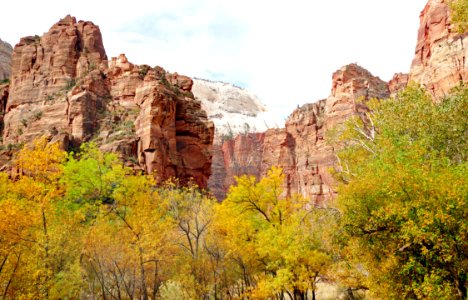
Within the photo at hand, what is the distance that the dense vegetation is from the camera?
486 inches

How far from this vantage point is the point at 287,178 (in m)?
118

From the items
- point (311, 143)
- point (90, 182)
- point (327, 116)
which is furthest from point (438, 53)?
point (90, 182)

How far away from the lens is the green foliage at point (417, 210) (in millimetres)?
11656

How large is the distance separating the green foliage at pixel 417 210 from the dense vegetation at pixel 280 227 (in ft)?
0.18

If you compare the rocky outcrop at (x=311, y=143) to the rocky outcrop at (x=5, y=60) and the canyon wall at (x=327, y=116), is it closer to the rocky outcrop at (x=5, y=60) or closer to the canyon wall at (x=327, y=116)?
the canyon wall at (x=327, y=116)

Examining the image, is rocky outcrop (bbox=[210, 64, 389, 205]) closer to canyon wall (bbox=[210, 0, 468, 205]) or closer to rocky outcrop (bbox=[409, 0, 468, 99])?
canyon wall (bbox=[210, 0, 468, 205])

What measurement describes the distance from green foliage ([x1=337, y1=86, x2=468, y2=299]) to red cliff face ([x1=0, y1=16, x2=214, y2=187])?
3855 centimetres

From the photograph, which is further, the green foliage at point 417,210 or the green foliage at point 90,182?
the green foliage at point 90,182

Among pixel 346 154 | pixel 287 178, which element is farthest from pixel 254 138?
pixel 346 154

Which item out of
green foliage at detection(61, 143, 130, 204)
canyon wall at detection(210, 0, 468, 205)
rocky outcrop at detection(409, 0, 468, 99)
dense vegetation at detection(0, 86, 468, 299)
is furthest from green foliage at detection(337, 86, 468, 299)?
canyon wall at detection(210, 0, 468, 205)

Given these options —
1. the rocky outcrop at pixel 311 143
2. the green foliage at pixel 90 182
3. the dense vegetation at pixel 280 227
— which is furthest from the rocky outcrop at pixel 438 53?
the green foliage at pixel 90 182

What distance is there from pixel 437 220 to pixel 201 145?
50795 millimetres

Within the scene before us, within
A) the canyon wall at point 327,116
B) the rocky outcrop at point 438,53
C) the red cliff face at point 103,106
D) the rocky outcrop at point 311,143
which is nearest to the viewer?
the red cliff face at point 103,106

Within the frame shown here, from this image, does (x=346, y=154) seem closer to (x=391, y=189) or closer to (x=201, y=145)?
(x=391, y=189)
